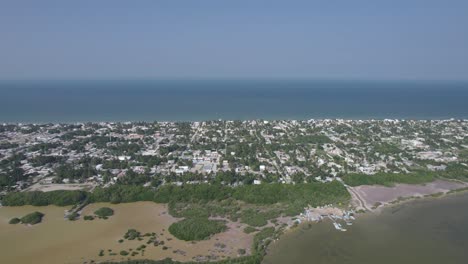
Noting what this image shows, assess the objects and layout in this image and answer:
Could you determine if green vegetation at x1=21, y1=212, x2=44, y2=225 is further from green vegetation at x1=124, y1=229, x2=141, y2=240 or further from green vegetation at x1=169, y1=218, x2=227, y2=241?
green vegetation at x1=169, y1=218, x2=227, y2=241

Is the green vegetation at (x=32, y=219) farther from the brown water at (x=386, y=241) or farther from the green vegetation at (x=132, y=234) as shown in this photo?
the brown water at (x=386, y=241)

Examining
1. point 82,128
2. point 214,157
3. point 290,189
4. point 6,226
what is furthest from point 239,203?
point 82,128

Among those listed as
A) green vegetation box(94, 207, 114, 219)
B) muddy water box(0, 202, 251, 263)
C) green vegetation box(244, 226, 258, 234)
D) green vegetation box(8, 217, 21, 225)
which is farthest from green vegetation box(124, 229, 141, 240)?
green vegetation box(8, 217, 21, 225)

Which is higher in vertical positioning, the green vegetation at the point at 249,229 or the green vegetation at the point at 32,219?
the green vegetation at the point at 249,229

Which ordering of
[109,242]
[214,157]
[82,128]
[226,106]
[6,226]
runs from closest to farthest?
[109,242] < [6,226] < [214,157] < [82,128] < [226,106]

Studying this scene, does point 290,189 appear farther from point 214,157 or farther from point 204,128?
point 204,128

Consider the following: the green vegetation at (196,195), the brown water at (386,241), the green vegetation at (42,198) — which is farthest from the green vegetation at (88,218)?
the brown water at (386,241)
